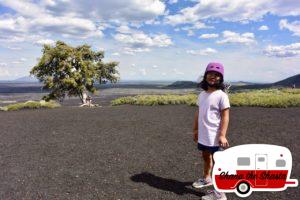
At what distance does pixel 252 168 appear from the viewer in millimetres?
4660

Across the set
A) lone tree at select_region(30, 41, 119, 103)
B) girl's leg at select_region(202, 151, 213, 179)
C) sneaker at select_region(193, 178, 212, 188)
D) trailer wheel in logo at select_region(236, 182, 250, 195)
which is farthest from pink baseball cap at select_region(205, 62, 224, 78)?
lone tree at select_region(30, 41, 119, 103)

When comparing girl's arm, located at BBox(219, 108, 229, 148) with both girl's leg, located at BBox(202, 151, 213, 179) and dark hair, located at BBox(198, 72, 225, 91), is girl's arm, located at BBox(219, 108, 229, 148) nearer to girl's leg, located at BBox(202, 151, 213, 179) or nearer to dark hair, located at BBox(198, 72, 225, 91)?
dark hair, located at BBox(198, 72, 225, 91)

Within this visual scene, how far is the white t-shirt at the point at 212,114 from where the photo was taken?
521 cm

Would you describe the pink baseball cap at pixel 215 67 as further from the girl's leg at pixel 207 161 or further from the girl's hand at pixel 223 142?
the girl's leg at pixel 207 161

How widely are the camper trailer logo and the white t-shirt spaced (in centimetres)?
56

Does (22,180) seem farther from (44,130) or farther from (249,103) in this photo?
(249,103)

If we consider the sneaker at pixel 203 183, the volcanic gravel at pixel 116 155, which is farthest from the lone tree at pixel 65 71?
the sneaker at pixel 203 183

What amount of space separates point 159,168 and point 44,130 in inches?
279

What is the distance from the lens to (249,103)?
1962cm

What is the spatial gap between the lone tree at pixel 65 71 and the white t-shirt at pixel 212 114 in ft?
92.2

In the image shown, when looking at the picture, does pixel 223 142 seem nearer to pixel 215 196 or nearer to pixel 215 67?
pixel 215 196

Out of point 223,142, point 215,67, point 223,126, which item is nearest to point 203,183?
point 223,142

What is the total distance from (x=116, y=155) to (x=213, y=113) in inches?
156

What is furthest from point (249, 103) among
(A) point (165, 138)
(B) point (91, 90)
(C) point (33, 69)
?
(C) point (33, 69)
